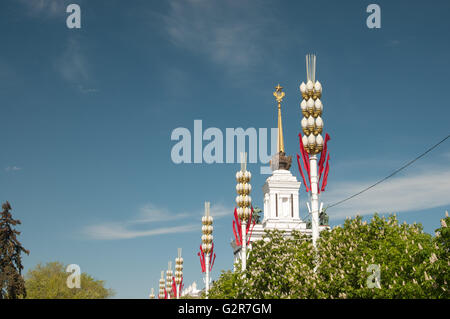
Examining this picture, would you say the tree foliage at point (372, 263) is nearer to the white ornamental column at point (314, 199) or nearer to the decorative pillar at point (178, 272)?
the white ornamental column at point (314, 199)

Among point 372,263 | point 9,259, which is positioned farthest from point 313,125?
point 9,259

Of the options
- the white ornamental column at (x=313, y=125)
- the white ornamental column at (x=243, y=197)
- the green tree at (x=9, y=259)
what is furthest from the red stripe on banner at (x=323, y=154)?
the green tree at (x=9, y=259)

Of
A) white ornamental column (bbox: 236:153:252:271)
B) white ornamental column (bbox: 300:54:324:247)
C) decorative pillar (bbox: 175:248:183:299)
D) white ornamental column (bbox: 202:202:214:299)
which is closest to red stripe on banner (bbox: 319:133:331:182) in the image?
white ornamental column (bbox: 300:54:324:247)

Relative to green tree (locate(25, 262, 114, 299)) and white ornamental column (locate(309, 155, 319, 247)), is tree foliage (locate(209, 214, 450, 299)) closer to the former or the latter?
white ornamental column (locate(309, 155, 319, 247))

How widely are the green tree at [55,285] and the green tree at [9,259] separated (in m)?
18.4

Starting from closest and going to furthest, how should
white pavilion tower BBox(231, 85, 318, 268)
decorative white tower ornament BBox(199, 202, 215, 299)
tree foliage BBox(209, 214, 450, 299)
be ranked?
tree foliage BBox(209, 214, 450, 299), decorative white tower ornament BBox(199, 202, 215, 299), white pavilion tower BBox(231, 85, 318, 268)

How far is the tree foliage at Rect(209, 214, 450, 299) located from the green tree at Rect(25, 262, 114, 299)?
157 feet

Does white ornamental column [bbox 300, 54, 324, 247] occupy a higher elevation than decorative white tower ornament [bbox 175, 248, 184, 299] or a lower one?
higher

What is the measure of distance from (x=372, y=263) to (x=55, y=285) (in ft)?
197

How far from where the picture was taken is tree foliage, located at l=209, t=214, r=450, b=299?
13.5 meters
